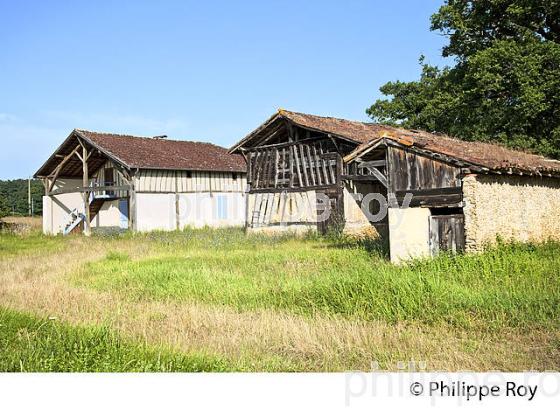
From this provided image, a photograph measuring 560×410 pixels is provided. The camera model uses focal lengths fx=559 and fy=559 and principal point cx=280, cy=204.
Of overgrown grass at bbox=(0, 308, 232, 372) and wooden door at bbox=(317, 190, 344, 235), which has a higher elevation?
wooden door at bbox=(317, 190, 344, 235)

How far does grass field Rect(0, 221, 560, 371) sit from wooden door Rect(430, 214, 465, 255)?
0.69 m

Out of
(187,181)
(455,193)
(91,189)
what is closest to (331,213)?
(455,193)

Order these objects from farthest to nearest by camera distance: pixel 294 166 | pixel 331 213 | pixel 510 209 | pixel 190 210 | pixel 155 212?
pixel 190 210, pixel 155 212, pixel 294 166, pixel 331 213, pixel 510 209

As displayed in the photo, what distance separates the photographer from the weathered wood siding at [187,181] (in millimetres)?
28594

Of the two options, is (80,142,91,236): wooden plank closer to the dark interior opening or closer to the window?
the window

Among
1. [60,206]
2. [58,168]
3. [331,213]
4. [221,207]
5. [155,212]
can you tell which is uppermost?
[58,168]

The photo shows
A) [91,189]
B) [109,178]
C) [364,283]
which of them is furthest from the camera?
[109,178]

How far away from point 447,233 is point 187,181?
19928mm

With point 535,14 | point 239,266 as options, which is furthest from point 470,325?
point 535,14

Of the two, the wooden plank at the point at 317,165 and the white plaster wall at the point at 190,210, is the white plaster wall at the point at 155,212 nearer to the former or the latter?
the white plaster wall at the point at 190,210

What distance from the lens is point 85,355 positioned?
5.78 meters

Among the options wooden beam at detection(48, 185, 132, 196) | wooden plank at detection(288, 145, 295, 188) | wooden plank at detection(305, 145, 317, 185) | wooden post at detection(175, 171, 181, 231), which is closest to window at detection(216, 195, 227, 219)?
wooden post at detection(175, 171, 181, 231)

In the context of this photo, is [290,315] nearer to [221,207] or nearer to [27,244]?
[27,244]

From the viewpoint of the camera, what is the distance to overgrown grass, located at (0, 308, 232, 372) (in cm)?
556
